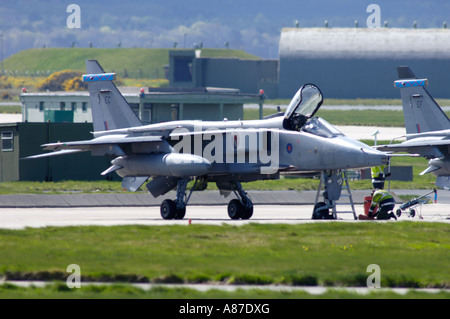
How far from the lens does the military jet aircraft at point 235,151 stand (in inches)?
927

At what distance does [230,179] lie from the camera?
2544cm

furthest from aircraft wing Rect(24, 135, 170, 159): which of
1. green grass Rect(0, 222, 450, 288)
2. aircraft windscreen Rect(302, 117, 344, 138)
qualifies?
green grass Rect(0, 222, 450, 288)

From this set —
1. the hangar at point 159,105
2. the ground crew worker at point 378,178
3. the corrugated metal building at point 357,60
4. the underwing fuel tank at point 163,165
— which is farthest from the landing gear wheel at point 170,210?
the corrugated metal building at point 357,60

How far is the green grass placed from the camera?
13719 millimetres

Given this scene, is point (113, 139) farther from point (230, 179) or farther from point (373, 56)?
point (373, 56)

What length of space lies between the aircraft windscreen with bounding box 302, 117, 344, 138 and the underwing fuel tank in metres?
3.00

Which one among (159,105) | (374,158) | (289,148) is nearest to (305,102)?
(289,148)

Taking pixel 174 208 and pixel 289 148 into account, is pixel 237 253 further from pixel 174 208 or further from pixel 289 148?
pixel 174 208

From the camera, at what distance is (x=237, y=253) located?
52.8ft

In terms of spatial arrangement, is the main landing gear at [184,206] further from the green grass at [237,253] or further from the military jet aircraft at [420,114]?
the military jet aircraft at [420,114]

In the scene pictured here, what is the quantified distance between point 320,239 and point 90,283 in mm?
6451

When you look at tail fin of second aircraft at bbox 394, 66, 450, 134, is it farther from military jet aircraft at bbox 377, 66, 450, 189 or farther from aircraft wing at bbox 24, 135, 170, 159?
aircraft wing at bbox 24, 135, 170, 159

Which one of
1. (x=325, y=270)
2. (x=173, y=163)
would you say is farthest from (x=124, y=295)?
(x=173, y=163)

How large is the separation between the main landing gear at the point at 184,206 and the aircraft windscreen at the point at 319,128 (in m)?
2.91
